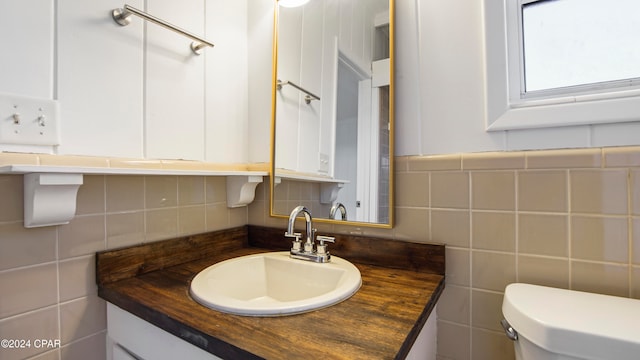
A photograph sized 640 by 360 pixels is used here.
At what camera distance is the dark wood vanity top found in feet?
1.64

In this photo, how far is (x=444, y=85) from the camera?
887 mm

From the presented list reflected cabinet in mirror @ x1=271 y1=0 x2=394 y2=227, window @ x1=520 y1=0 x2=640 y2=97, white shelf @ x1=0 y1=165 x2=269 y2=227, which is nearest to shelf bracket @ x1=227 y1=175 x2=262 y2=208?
reflected cabinet in mirror @ x1=271 y1=0 x2=394 y2=227

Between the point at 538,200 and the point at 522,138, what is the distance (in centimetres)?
17

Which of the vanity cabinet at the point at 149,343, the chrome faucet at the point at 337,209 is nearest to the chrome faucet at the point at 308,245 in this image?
the chrome faucet at the point at 337,209

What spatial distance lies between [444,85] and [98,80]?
39.4 inches

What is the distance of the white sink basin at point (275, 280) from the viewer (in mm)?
765

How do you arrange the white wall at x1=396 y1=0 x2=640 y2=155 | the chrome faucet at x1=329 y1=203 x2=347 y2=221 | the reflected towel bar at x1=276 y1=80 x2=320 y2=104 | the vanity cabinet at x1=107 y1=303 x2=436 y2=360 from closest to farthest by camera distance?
1. the vanity cabinet at x1=107 y1=303 x2=436 y2=360
2. the white wall at x1=396 y1=0 x2=640 y2=155
3. the chrome faucet at x1=329 y1=203 x2=347 y2=221
4. the reflected towel bar at x1=276 y1=80 x2=320 y2=104

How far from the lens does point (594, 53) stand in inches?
29.7

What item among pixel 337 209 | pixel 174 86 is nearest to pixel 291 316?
pixel 337 209

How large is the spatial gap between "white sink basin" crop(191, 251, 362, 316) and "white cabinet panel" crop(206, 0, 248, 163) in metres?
0.43

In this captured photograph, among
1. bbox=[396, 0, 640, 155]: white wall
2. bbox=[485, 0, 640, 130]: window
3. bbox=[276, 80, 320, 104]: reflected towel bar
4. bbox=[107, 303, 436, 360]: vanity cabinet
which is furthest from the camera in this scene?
bbox=[276, 80, 320, 104]: reflected towel bar

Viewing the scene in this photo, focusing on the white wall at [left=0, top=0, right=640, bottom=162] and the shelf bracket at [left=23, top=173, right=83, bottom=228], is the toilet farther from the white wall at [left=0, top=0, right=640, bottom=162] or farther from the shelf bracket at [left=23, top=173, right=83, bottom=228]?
the shelf bracket at [left=23, top=173, right=83, bottom=228]

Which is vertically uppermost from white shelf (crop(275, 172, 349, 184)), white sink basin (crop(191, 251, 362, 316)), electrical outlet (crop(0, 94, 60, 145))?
electrical outlet (crop(0, 94, 60, 145))

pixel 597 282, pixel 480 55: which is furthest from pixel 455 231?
pixel 480 55
